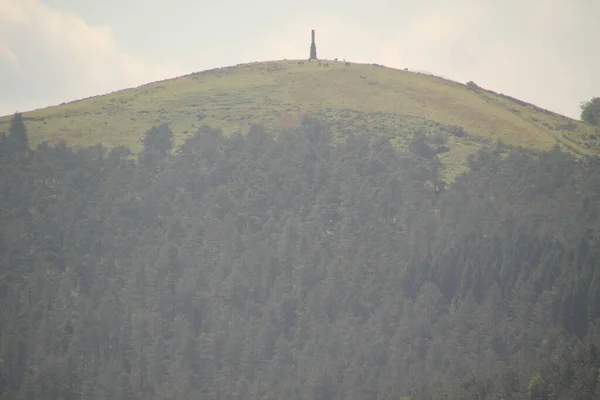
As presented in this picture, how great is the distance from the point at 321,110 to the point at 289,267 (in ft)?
144

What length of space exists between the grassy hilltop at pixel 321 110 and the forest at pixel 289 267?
7558 mm

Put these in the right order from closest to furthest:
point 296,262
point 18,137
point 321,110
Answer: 1. point 296,262
2. point 18,137
3. point 321,110

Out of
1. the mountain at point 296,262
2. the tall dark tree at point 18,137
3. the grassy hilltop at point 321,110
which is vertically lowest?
the mountain at point 296,262

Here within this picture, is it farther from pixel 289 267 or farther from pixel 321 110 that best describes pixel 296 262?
pixel 321 110

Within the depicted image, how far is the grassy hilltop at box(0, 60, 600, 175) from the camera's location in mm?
157000

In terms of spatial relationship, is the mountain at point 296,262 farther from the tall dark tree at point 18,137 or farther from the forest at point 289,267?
the tall dark tree at point 18,137

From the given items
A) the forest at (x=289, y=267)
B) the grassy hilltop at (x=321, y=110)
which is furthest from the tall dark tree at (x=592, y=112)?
the forest at (x=289, y=267)

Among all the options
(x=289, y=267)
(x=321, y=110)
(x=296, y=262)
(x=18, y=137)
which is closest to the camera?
(x=296, y=262)

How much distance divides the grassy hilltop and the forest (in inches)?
298

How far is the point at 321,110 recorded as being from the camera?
164m

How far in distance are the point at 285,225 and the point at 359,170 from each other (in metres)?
13.4

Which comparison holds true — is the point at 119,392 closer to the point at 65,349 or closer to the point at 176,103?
the point at 65,349

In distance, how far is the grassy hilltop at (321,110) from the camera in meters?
157

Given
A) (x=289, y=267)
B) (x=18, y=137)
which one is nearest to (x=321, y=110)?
(x=289, y=267)
